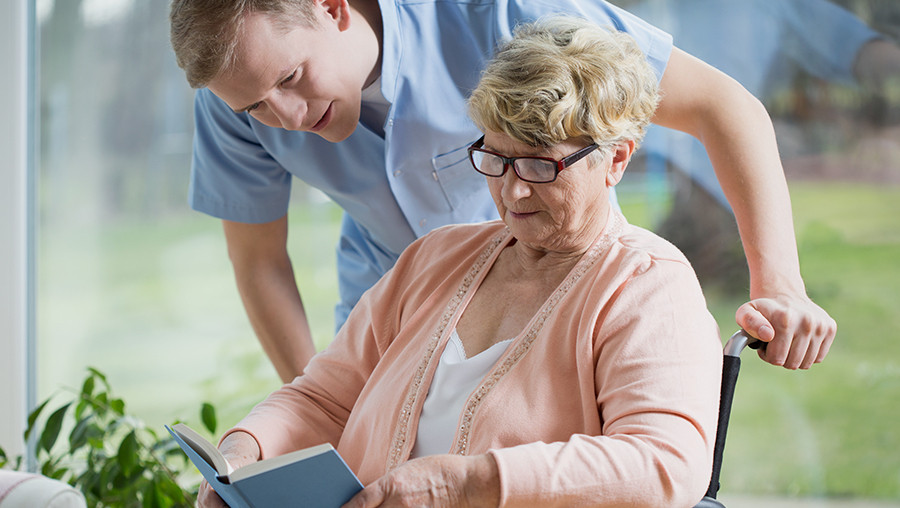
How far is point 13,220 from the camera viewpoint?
3066mm

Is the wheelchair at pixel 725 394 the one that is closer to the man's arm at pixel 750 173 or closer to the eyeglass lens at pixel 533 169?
the man's arm at pixel 750 173

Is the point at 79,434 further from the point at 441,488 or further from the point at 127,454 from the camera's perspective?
the point at 441,488

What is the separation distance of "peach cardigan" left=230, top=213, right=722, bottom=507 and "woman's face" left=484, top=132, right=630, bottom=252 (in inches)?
1.8

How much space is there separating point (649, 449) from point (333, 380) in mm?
651

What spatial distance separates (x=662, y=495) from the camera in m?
1.03

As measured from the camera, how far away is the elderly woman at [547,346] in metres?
1.02

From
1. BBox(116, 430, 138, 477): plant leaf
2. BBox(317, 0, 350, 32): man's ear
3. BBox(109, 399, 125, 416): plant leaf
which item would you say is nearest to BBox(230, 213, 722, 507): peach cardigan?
BBox(317, 0, 350, 32): man's ear

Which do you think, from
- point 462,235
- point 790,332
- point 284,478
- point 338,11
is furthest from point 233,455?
point 790,332

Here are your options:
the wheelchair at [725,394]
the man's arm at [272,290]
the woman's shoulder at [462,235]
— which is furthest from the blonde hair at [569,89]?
the man's arm at [272,290]

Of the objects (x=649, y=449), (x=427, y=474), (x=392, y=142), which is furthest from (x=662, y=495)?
(x=392, y=142)

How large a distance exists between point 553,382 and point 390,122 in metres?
0.61

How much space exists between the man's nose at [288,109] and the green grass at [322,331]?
5.79 feet

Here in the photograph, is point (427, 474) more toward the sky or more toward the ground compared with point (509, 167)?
more toward the ground

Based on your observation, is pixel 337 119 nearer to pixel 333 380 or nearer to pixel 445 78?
pixel 445 78
